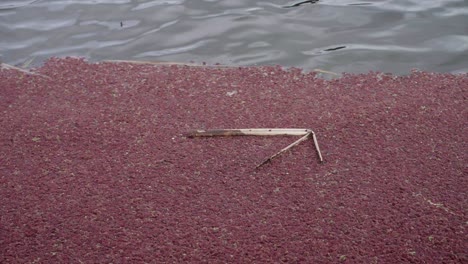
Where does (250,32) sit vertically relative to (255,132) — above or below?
above

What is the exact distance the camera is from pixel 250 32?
146 inches

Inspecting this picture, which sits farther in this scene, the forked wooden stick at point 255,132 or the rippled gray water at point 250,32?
the rippled gray water at point 250,32

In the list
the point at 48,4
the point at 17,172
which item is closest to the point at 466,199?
the point at 17,172

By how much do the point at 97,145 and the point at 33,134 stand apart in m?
0.35

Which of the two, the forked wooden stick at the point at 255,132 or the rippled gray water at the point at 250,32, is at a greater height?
the rippled gray water at the point at 250,32

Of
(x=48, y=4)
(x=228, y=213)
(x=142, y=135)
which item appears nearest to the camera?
(x=228, y=213)

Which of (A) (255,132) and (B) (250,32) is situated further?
(B) (250,32)

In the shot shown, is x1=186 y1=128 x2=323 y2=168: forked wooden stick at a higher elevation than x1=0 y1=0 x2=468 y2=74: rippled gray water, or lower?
lower

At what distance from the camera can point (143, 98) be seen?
A: 2867mm

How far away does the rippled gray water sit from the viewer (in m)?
3.37

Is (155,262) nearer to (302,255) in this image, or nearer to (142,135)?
(302,255)

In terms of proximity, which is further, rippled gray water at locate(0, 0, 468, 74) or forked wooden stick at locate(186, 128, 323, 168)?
rippled gray water at locate(0, 0, 468, 74)

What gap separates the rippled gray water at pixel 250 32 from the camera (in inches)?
133

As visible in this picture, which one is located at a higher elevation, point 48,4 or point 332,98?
point 48,4
